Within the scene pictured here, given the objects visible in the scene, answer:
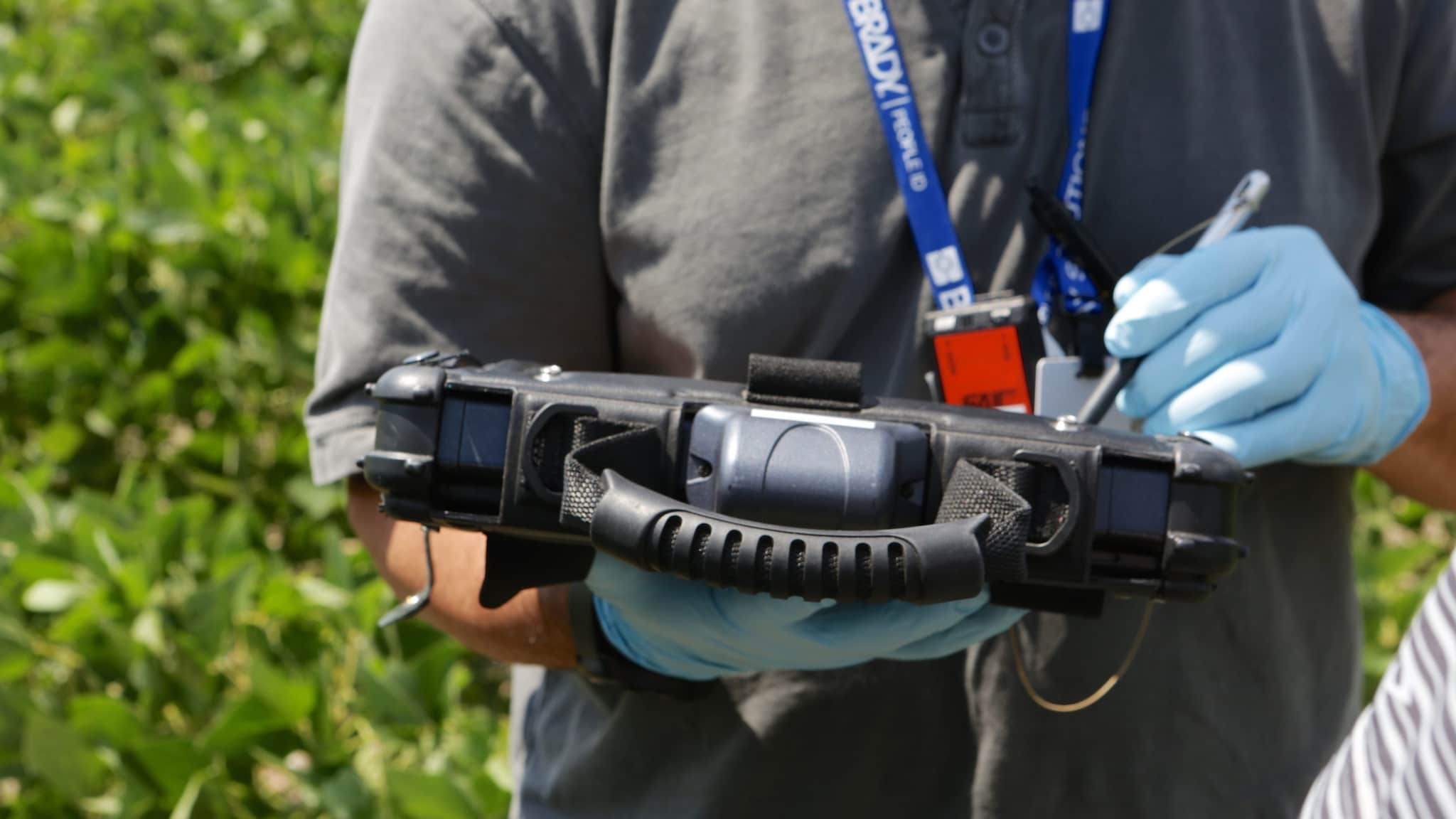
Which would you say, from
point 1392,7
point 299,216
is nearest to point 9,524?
point 299,216

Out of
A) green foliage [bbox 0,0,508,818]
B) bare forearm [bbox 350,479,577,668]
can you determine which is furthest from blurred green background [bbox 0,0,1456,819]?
bare forearm [bbox 350,479,577,668]

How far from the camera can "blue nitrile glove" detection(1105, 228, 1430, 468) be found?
1010 millimetres

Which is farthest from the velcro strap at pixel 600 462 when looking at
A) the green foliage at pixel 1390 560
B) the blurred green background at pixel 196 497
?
the green foliage at pixel 1390 560

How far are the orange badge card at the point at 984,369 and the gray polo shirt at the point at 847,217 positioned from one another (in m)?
0.04

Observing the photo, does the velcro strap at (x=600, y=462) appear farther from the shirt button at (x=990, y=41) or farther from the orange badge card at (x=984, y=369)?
the shirt button at (x=990, y=41)

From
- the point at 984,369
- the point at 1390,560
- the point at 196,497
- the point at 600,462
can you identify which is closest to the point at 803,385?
the point at 600,462

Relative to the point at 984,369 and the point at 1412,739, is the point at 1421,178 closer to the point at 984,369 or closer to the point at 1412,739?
the point at 984,369

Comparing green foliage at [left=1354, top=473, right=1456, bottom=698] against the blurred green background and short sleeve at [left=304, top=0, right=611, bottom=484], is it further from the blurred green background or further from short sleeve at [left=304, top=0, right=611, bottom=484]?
short sleeve at [left=304, top=0, right=611, bottom=484]

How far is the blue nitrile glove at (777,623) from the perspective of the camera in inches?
35.4

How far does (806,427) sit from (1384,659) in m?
1.59

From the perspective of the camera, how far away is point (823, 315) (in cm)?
106

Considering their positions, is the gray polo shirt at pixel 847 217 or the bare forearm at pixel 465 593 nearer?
the gray polo shirt at pixel 847 217

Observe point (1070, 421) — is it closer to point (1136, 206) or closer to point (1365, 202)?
point (1136, 206)

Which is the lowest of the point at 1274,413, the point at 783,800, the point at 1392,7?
the point at 783,800
